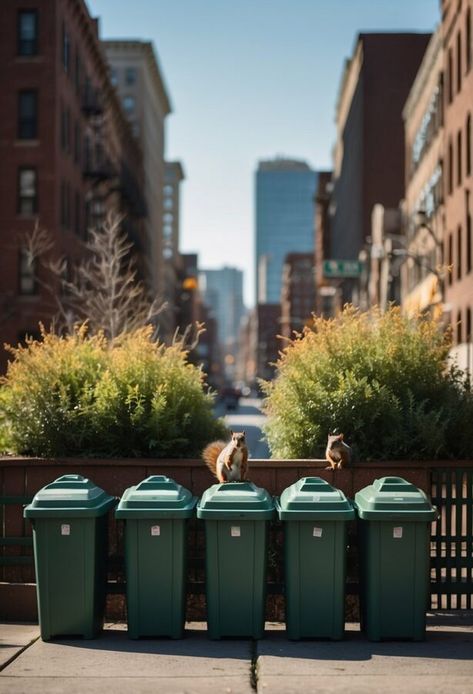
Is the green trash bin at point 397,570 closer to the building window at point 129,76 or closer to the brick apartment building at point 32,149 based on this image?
the brick apartment building at point 32,149

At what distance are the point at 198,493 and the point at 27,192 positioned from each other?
3862 cm

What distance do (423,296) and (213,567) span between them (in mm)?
43255

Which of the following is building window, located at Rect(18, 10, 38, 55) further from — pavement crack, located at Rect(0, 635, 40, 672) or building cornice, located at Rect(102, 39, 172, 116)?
building cornice, located at Rect(102, 39, 172, 116)

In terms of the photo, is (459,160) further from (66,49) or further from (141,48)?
(141,48)

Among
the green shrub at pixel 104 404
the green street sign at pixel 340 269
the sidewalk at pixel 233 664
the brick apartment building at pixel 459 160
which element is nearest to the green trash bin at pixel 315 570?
the sidewalk at pixel 233 664

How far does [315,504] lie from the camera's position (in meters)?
8.93

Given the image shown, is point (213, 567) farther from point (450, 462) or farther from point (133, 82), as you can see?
point (133, 82)

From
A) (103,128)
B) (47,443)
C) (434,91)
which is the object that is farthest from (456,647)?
(103,128)

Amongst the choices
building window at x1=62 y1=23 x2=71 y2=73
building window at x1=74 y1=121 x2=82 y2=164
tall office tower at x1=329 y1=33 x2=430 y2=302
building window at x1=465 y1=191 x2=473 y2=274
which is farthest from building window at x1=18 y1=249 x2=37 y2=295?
tall office tower at x1=329 y1=33 x2=430 y2=302

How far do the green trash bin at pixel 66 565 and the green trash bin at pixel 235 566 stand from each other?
0.94m

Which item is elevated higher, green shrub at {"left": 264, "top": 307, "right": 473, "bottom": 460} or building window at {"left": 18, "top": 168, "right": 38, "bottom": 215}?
building window at {"left": 18, "top": 168, "right": 38, "bottom": 215}

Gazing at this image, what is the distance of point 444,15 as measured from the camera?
4662cm

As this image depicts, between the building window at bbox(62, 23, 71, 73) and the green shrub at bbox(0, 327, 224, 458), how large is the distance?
39659 mm

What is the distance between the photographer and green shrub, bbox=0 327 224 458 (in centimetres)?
1112
